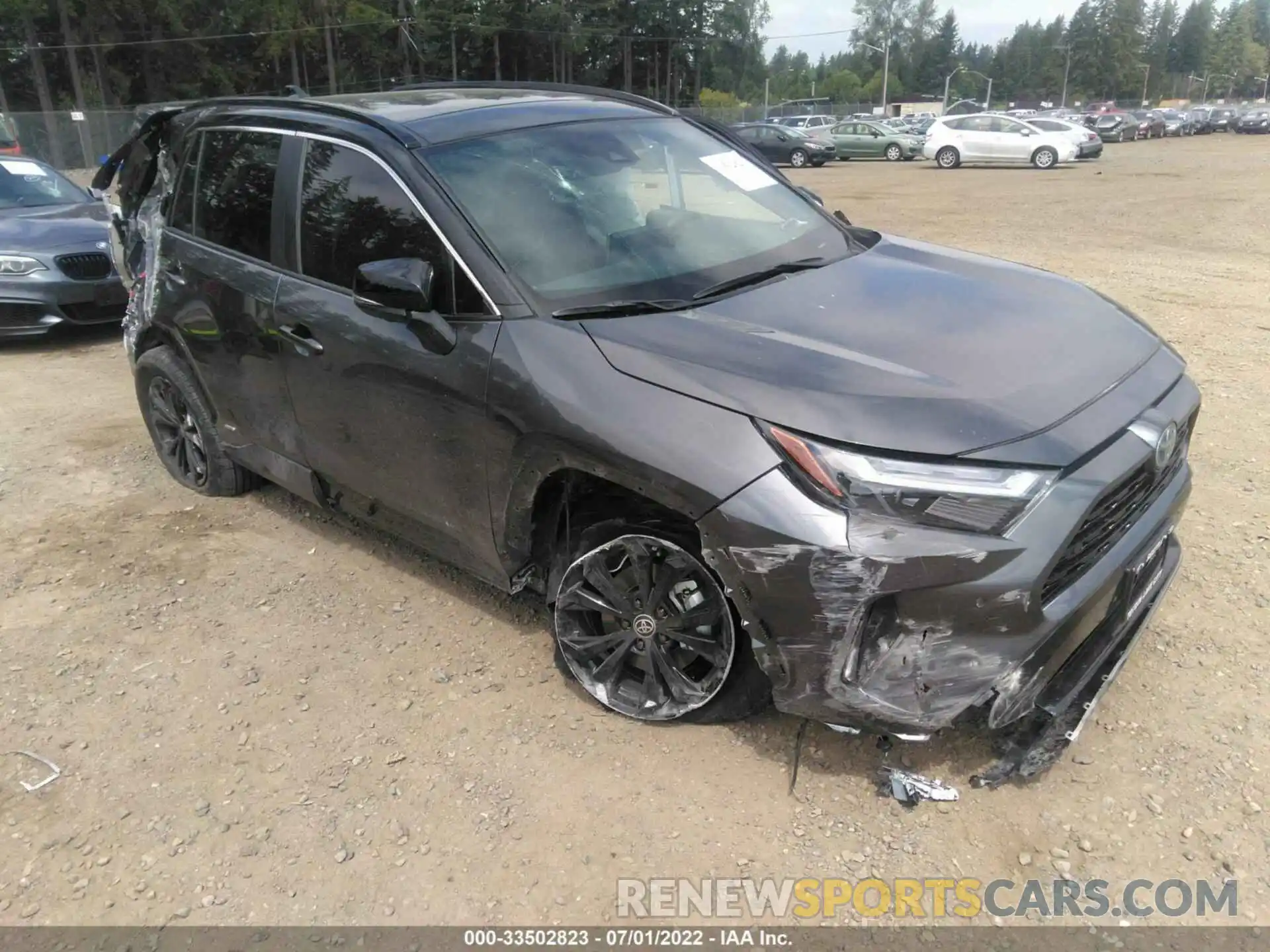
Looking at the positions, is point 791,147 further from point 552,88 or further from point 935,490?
point 935,490

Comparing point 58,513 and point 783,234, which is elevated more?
point 783,234

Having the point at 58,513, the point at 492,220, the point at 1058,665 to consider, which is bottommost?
the point at 58,513

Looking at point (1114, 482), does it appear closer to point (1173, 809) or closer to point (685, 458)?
point (1173, 809)

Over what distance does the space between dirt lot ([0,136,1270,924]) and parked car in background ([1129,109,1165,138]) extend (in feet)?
162

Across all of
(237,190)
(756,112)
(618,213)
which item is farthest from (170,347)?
(756,112)

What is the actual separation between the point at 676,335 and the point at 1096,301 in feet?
5.38

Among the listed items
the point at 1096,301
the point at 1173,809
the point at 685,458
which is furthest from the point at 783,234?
the point at 1173,809

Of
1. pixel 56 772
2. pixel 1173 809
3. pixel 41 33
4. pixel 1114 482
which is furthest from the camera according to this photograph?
pixel 41 33

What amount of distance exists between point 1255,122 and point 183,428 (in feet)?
197

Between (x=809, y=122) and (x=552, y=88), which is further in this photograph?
(x=809, y=122)

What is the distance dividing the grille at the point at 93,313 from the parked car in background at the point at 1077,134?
1059 inches

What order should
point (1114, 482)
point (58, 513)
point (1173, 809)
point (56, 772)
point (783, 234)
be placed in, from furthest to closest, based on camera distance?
point (58, 513), point (783, 234), point (56, 772), point (1173, 809), point (1114, 482)

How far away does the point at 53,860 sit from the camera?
259 cm

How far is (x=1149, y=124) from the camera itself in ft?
152
